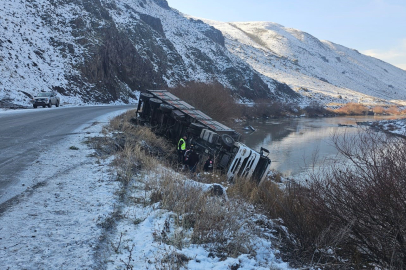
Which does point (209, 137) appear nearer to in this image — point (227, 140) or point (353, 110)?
point (227, 140)

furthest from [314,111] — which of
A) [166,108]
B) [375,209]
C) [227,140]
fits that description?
[375,209]

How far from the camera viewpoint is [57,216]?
3.97 metres

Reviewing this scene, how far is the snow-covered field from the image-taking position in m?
3.11

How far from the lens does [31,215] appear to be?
3891 millimetres

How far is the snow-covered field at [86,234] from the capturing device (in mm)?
3109

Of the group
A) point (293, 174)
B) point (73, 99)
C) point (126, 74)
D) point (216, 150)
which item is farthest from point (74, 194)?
point (126, 74)

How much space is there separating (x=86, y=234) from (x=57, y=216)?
2.15 ft

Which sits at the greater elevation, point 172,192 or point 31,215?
point 172,192

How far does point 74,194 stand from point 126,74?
40639mm

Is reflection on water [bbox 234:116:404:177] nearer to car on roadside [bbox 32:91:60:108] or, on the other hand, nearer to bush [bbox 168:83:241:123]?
bush [bbox 168:83:241:123]

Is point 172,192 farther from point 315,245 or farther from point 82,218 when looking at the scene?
point 315,245

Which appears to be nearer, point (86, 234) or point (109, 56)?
point (86, 234)

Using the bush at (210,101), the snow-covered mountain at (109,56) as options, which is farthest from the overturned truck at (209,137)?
the snow-covered mountain at (109,56)

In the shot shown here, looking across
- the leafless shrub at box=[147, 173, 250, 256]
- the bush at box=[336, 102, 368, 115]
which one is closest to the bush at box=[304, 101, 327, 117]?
the bush at box=[336, 102, 368, 115]
